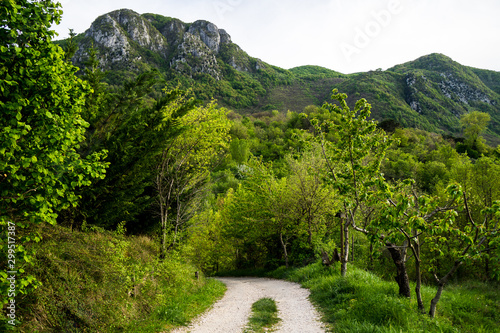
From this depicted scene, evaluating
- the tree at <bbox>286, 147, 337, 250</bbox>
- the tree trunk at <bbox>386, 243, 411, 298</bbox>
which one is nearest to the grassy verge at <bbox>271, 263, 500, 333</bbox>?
the tree trunk at <bbox>386, 243, 411, 298</bbox>

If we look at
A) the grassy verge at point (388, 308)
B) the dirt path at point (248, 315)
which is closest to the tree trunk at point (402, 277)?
the grassy verge at point (388, 308)

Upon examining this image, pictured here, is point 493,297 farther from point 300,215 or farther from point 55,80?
point 55,80

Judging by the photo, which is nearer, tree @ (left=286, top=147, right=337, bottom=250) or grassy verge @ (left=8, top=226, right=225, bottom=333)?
grassy verge @ (left=8, top=226, right=225, bottom=333)

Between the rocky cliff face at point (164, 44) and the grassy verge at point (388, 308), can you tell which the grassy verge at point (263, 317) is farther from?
the rocky cliff face at point (164, 44)

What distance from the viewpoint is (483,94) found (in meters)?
138

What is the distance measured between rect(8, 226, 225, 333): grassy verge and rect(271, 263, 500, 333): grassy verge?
494 centimetres

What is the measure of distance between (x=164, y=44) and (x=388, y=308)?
7240 inches

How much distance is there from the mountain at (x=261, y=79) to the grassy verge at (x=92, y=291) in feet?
327

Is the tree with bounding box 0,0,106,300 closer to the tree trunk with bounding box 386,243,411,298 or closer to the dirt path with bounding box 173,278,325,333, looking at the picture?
the dirt path with bounding box 173,278,325,333

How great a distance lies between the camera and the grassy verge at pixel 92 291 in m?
5.06

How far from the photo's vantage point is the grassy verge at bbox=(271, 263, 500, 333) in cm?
559

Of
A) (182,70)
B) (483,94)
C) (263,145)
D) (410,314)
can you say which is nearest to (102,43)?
(182,70)

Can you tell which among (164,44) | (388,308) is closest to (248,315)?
(388,308)

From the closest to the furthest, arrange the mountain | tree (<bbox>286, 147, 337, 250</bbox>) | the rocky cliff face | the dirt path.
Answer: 1. the dirt path
2. tree (<bbox>286, 147, 337, 250</bbox>)
3. the mountain
4. the rocky cliff face
